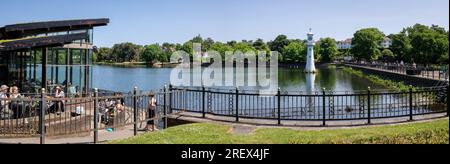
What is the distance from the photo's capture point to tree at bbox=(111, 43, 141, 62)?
146250 millimetres

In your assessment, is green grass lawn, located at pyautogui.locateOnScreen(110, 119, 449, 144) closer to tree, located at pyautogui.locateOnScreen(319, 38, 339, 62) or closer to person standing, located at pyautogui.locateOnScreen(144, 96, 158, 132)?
person standing, located at pyautogui.locateOnScreen(144, 96, 158, 132)

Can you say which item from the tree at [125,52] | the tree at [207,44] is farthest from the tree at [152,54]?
the tree at [207,44]

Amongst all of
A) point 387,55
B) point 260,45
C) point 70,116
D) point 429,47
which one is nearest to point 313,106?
point 70,116

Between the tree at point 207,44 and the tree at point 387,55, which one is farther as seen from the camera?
the tree at point 207,44

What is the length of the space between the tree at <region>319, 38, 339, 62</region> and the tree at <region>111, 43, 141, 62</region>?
6708 centimetres

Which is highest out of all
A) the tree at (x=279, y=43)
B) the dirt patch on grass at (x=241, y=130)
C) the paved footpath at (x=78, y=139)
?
the tree at (x=279, y=43)

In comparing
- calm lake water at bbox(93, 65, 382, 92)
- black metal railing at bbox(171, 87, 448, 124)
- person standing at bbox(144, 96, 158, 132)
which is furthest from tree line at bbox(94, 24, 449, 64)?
person standing at bbox(144, 96, 158, 132)

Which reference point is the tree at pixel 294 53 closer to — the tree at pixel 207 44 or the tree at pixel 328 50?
the tree at pixel 328 50

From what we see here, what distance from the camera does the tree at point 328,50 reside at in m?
120

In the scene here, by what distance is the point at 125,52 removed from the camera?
486ft

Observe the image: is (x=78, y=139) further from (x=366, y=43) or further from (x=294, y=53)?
(x=294, y=53)

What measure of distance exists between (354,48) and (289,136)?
95883 mm
